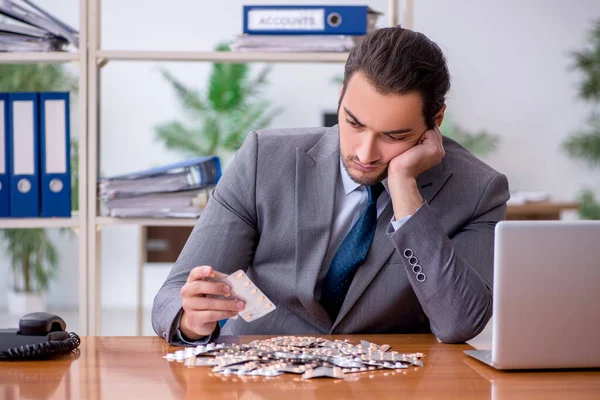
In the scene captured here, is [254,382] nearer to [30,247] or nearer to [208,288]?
[208,288]

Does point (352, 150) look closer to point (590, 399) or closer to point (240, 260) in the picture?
point (240, 260)

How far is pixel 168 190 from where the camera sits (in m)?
2.34

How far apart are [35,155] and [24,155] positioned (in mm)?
31

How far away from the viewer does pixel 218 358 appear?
1.20 metres

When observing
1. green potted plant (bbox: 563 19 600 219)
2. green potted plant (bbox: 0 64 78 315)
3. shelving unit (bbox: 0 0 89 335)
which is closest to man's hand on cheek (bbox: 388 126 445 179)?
shelving unit (bbox: 0 0 89 335)

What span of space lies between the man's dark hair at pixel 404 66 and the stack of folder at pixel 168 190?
87 cm

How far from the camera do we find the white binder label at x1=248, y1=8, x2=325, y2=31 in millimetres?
2299

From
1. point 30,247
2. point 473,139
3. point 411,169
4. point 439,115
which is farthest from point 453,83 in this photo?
point 411,169

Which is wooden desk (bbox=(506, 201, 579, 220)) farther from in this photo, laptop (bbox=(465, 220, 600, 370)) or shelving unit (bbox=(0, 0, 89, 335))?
laptop (bbox=(465, 220, 600, 370))

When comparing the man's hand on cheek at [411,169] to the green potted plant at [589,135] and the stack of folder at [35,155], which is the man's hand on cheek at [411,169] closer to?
the stack of folder at [35,155]

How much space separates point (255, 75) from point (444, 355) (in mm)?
5002

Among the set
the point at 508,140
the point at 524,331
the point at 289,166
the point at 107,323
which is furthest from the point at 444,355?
the point at 508,140

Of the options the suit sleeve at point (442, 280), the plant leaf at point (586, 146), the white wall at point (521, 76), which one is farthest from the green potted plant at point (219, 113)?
the suit sleeve at point (442, 280)

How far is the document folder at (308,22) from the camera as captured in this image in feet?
7.55
